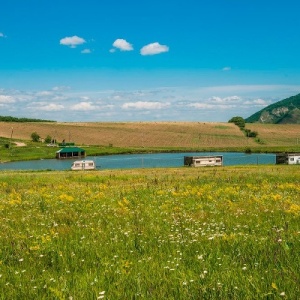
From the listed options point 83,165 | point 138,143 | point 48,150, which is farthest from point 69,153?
point 83,165

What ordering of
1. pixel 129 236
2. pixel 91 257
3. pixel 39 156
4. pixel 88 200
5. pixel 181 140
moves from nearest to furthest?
pixel 91 257 < pixel 129 236 < pixel 88 200 < pixel 39 156 < pixel 181 140

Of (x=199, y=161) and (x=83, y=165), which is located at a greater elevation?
(x=199, y=161)

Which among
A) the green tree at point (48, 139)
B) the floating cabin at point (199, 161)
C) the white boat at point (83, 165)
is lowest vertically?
the white boat at point (83, 165)

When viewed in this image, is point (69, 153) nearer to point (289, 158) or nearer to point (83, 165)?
point (83, 165)

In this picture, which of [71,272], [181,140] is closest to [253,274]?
[71,272]

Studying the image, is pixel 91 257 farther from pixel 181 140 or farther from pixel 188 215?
pixel 181 140

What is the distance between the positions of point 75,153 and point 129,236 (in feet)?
457

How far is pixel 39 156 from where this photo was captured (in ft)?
456

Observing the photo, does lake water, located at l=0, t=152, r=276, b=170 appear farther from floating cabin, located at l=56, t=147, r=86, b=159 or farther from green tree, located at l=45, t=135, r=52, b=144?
green tree, located at l=45, t=135, r=52, b=144

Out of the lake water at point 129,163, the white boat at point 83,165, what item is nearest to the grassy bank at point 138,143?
the lake water at point 129,163

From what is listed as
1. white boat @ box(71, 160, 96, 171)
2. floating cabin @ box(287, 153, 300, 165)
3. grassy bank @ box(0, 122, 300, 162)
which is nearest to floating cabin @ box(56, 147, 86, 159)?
grassy bank @ box(0, 122, 300, 162)

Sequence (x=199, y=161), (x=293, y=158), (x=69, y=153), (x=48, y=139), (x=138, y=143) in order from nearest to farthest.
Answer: (x=199, y=161) → (x=293, y=158) → (x=69, y=153) → (x=48, y=139) → (x=138, y=143)

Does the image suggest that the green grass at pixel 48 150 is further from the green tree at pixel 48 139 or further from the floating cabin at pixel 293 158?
the floating cabin at pixel 293 158

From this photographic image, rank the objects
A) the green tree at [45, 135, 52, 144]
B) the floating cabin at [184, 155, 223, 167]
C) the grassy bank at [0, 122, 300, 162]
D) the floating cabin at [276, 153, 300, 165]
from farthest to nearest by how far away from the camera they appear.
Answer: the green tree at [45, 135, 52, 144] → the grassy bank at [0, 122, 300, 162] → the floating cabin at [276, 153, 300, 165] → the floating cabin at [184, 155, 223, 167]
